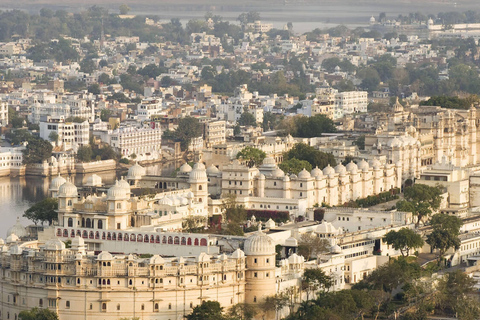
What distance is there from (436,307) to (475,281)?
1169 millimetres

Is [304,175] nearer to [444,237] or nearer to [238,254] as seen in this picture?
[444,237]

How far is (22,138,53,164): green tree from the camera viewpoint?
5116 centimetres

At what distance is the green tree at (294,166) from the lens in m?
38.8

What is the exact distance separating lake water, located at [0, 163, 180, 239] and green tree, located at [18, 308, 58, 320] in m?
9.30

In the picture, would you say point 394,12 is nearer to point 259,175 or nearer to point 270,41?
point 270,41

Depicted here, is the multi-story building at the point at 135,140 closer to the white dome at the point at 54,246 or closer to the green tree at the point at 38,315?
the white dome at the point at 54,246

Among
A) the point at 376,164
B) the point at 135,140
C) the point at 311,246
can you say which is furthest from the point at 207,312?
the point at 135,140

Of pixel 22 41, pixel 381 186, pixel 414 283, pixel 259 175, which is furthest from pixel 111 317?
pixel 22 41

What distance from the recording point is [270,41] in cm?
10494

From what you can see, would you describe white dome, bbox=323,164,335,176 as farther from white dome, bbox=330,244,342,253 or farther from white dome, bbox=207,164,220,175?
white dome, bbox=330,244,342,253

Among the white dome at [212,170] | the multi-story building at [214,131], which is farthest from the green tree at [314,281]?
the multi-story building at [214,131]

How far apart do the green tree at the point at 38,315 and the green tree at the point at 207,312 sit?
2.04 meters

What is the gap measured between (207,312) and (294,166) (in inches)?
486

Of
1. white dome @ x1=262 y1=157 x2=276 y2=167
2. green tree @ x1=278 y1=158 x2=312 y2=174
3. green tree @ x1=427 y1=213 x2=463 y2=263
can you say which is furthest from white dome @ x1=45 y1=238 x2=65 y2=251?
green tree @ x1=278 y1=158 x2=312 y2=174
